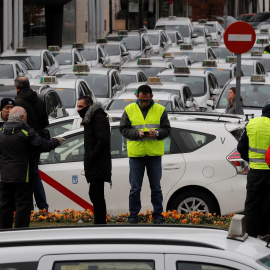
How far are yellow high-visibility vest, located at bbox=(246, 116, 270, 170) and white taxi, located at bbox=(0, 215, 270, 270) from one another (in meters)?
4.06

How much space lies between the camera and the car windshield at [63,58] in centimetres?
2939

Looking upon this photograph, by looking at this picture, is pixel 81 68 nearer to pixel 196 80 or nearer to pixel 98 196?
pixel 196 80

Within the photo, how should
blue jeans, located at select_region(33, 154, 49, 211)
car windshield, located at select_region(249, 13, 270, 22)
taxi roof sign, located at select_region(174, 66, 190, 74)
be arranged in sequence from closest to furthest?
blue jeans, located at select_region(33, 154, 49, 211), taxi roof sign, located at select_region(174, 66, 190, 74), car windshield, located at select_region(249, 13, 270, 22)

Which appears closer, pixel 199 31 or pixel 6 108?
pixel 6 108

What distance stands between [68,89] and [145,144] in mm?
10426

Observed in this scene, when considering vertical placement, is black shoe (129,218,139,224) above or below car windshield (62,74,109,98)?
below

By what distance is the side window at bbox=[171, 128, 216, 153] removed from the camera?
10867 mm

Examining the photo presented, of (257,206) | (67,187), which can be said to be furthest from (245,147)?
(67,187)

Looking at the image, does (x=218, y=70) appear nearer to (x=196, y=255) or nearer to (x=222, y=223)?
(x=222, y=223)

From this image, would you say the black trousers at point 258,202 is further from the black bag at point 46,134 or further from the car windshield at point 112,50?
the car windshield at point 112,50

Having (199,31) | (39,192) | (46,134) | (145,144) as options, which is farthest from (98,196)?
(199,31)

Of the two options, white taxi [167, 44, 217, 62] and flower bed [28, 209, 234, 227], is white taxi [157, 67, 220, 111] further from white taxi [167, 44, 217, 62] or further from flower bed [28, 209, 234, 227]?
flower bed [28, 209, 234, 227]

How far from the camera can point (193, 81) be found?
77.3ft

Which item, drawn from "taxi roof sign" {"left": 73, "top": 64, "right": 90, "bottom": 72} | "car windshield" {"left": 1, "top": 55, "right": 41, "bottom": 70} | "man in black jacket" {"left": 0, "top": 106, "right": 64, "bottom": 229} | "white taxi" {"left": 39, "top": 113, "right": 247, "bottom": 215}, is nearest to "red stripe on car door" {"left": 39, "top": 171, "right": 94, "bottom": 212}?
"white taxi" {"left": 39, "top": 113, "right": 247, "bottom": 215}
